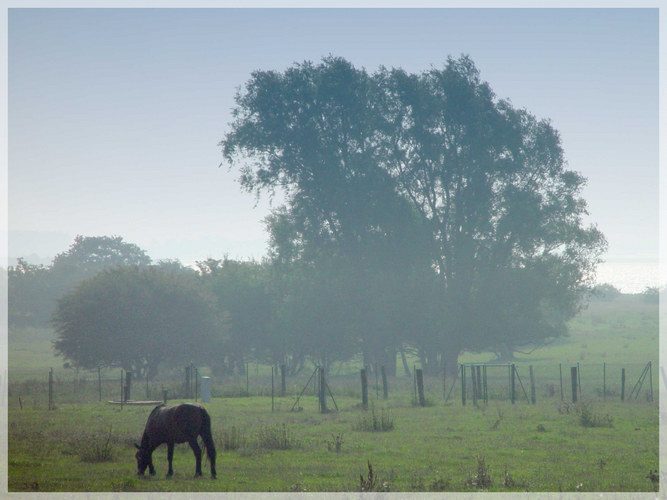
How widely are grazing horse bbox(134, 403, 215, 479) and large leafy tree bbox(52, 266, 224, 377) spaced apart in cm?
4536

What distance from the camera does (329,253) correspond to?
56406 mm

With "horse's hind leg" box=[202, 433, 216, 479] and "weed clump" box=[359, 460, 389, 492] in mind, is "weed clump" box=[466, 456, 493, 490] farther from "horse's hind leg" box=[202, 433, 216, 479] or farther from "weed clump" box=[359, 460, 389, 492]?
"horse's hind leg" box=[202, 433, 216, 479]

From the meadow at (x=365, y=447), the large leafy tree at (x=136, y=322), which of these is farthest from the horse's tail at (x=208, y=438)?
the large leafy tree at (x=136, y=322)

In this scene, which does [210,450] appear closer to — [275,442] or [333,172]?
[275,442]

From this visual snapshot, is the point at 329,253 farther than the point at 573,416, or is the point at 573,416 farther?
the point at 329,253

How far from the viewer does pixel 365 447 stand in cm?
2017

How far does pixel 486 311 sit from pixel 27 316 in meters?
98.8

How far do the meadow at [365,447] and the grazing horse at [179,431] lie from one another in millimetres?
413

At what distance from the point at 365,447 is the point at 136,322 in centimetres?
4341

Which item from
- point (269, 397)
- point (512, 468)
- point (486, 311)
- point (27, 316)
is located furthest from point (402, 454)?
point (27, 316)

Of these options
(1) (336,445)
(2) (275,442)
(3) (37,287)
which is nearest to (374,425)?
(1) (336,445)

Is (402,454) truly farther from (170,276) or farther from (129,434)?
(170,276)

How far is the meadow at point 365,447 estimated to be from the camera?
1479 cm

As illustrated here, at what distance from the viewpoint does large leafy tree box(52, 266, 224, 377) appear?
59.6 m
